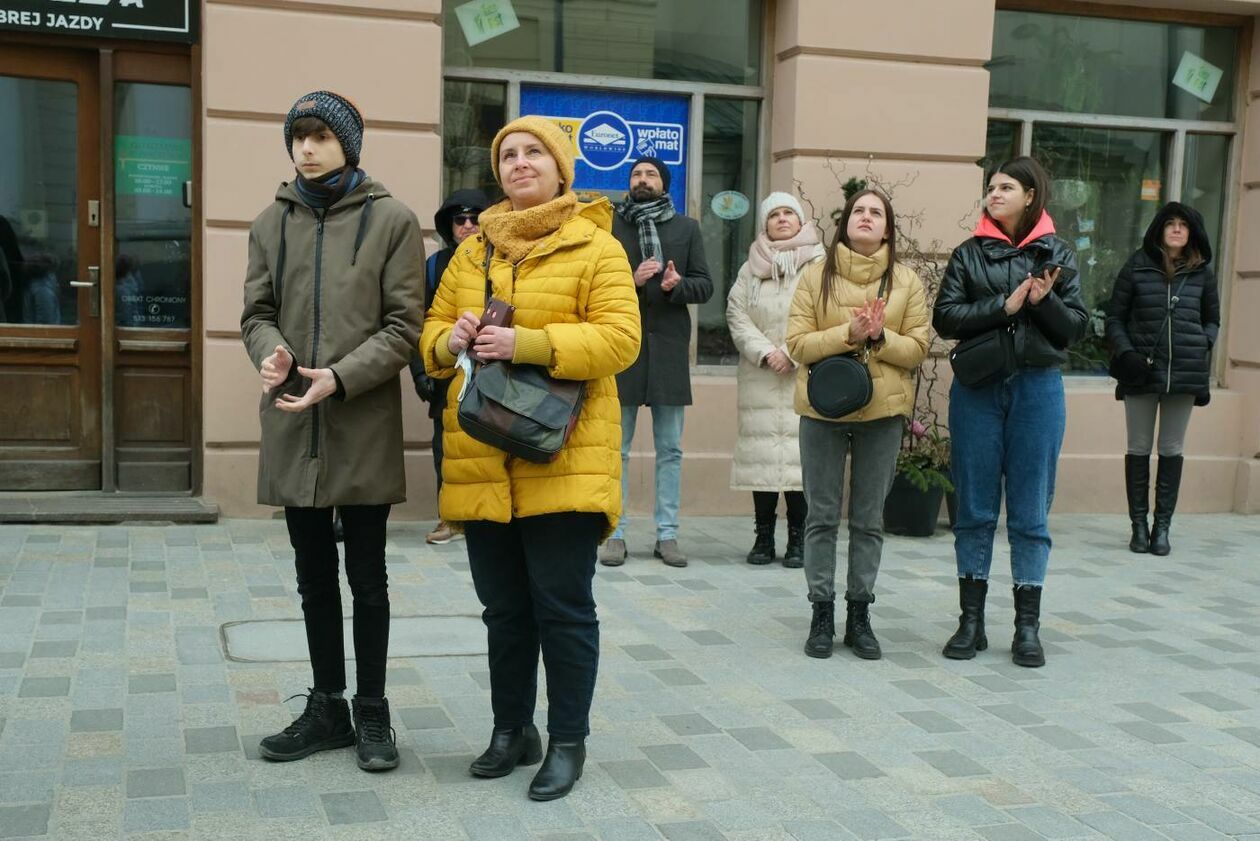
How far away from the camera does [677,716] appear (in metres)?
4.73

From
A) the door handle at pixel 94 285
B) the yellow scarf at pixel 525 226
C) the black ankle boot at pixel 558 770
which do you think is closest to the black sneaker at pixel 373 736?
the black ankle boot at pixel 558 770

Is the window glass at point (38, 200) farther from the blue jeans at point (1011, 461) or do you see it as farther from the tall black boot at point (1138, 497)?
the tall black boot at point (1138, 497)

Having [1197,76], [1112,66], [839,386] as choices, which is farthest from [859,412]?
[1197,76]

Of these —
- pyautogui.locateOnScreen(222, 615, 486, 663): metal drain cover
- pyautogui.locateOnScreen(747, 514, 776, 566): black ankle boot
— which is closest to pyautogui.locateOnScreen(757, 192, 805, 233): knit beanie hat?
pyautogui.locateOnScreen(747, 514, 776, 566): black ankle boot

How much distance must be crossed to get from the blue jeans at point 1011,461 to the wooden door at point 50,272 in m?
5.18

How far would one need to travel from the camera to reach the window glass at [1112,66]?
9625mm

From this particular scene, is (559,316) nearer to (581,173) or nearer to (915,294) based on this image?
(915,294)

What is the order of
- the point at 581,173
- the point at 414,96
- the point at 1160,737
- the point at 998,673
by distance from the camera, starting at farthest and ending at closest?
the point at 581,173 → the point at 414,96 → the point at 998,673 → the point at 1160,737

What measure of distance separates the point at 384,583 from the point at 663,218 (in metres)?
3.62

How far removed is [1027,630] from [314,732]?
2957 millimetres

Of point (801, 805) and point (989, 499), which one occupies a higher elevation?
point (989, 499)

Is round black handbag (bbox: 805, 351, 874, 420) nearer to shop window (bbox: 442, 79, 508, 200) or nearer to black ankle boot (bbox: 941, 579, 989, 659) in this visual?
black ankle boot (bbox: 941, 579, 989, 659)

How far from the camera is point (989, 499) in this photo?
5.72m

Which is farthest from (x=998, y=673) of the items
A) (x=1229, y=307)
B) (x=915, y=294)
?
(x=1229, y=307)
